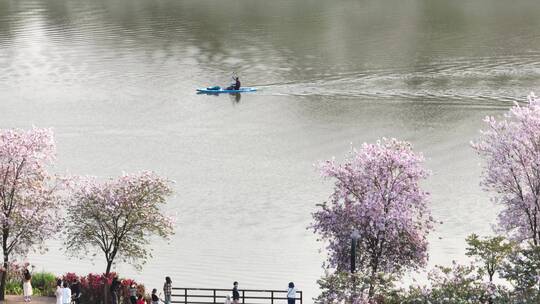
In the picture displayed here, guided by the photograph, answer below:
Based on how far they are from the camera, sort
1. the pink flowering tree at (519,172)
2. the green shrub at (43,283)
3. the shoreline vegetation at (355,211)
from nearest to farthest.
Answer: the shoreline vegetation at (355,211)
the pink flowering tree at (519,172)
the green shrub at (43,283)

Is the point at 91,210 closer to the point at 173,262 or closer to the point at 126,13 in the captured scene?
the point at 173,262

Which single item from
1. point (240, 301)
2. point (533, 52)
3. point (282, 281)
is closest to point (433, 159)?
point (282, 281)

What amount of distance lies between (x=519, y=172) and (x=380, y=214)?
22.6 ft

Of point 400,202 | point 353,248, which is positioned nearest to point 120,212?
point 353,248

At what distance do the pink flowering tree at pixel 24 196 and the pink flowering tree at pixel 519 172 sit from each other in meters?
20.9

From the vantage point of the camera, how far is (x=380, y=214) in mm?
53188

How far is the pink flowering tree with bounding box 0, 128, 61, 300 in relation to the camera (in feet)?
186

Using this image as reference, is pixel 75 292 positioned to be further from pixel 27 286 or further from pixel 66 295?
pixel 27 286

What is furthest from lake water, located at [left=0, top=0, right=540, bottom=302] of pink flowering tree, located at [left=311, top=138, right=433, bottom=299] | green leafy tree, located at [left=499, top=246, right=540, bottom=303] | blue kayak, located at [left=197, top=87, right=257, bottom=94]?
green leafy tree, located at [left=499, top=246, right=540, bottom=303]

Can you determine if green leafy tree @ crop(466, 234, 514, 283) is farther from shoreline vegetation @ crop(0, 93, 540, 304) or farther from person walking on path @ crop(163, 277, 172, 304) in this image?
person walking on path @ crop(163, 277, 172, 304)

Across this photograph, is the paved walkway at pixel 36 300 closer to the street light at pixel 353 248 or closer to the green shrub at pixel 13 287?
the green shrub at pixel 13 287

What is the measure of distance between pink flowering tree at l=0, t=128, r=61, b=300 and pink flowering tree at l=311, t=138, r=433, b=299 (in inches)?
524

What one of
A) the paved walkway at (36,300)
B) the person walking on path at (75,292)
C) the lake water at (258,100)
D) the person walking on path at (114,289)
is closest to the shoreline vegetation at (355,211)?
the person walking on path at (114,289)

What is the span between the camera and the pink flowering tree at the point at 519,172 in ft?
177
